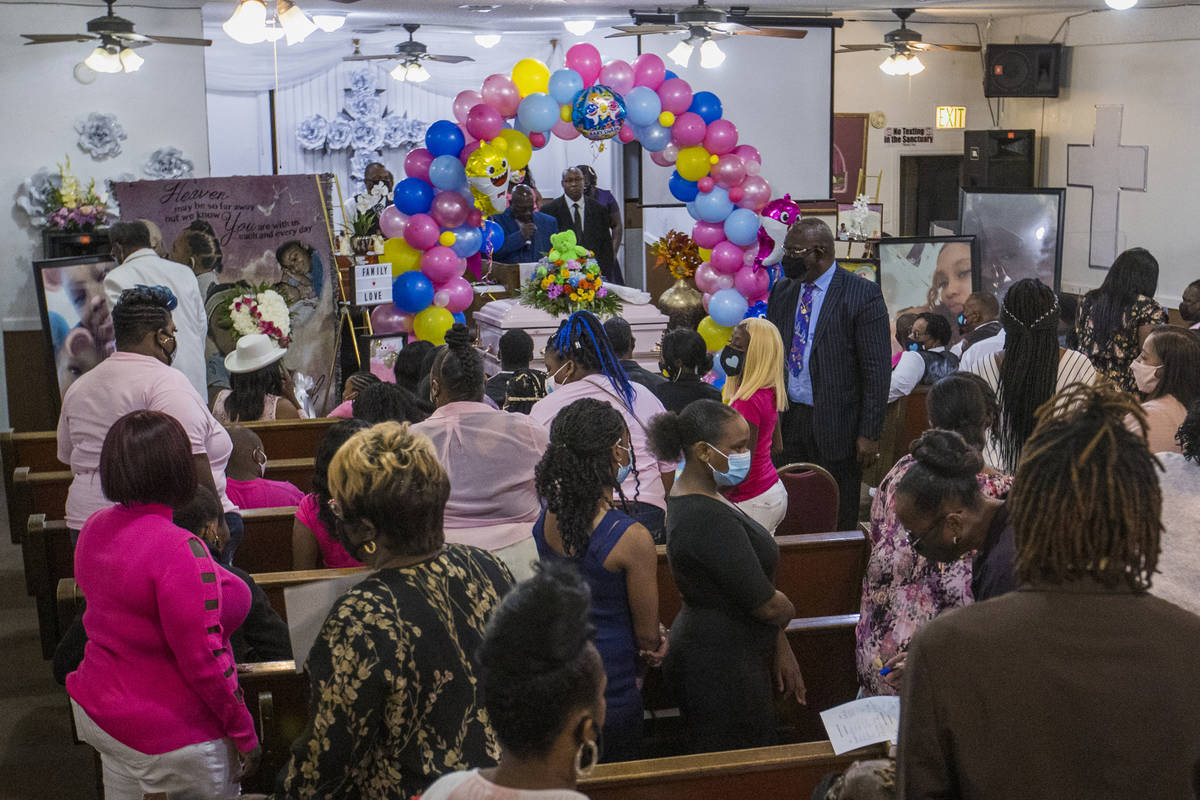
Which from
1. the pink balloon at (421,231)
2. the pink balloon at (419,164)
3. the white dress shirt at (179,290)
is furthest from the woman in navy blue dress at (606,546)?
the pink balloon at (419,164)

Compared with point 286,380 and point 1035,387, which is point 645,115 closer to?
point 286,380

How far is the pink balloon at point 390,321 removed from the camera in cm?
827

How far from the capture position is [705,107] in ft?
27.5

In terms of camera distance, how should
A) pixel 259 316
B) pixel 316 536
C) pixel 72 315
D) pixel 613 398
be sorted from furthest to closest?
pixel 72 315, pixel 259 316, pixel 613 398, pixel 316 536

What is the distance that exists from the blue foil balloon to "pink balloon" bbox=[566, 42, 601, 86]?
158 mm

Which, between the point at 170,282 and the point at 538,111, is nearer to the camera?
the point at 170,282

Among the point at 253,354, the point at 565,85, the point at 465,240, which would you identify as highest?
the point at 565,85

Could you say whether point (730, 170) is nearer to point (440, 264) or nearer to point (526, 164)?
point (526, 164)

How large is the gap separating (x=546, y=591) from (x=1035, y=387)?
307 cm

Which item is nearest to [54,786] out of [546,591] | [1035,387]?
[546,591]

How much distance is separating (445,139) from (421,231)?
638 millimetres

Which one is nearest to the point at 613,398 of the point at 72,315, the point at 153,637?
the point at 153,637

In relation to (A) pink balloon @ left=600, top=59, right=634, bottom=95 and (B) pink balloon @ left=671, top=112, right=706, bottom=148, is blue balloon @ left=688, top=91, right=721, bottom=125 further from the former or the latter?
(A) pink balloon @ left=600, top=59, right=634, bottom=95

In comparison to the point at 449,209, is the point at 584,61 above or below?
above
